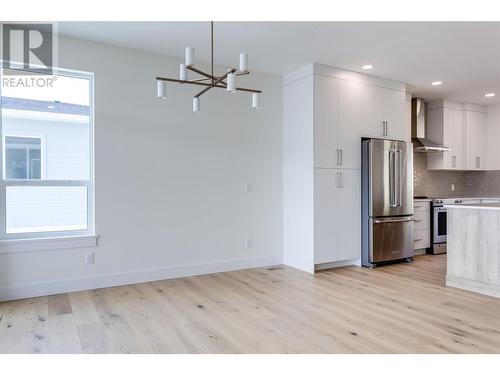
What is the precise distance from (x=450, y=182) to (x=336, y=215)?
376 cm

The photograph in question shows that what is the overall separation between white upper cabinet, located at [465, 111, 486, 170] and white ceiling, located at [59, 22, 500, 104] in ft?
6.07

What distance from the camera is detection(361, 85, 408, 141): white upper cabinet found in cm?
520

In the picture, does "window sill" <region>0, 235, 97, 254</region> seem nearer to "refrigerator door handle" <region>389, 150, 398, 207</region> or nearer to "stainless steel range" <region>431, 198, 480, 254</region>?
"refrigerator door handle" <region>389, 150, 398, 207</region>

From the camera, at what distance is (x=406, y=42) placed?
3955mm

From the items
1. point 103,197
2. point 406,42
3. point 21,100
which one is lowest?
point 103,197

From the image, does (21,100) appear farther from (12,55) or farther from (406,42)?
(406,42)

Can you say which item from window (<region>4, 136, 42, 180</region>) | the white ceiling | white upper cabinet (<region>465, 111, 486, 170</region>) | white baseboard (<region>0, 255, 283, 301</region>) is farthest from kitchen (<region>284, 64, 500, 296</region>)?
window (<region>4, 136, 42, 180</region>)

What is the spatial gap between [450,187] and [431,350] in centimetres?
567

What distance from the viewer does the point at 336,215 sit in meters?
4.91

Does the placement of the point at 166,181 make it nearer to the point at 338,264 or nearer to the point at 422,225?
the point at 338,264

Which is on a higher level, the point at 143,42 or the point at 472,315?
the point at 143,42

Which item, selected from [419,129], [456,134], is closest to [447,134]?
[456,134]
